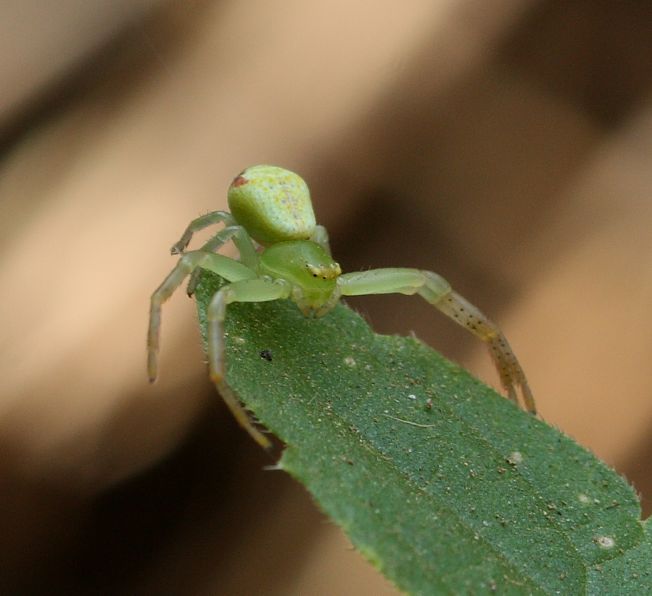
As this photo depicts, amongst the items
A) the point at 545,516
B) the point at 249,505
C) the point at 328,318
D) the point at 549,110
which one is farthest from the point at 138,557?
the point at 549,110

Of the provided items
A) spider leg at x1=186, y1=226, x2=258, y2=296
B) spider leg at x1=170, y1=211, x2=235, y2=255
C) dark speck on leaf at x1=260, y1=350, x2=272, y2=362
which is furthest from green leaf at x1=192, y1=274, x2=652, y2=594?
spider leg at x1=170, y1=211, x2=235, y2=255

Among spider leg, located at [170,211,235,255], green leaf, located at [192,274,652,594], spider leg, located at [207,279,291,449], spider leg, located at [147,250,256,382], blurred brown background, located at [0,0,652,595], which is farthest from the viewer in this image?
blurred brown background, located at [0,0,652,595]

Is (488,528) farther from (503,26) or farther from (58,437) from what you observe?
(503,26)

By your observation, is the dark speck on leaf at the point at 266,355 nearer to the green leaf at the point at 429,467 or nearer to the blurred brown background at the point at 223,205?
the green leaf at the point at 429,467

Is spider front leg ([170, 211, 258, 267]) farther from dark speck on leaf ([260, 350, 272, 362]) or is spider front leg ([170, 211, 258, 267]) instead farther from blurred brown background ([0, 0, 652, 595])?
blurred brown background ([0, 0, 652, 595])

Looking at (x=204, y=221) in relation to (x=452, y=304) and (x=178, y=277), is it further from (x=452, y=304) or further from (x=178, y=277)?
(x=452, y=304)

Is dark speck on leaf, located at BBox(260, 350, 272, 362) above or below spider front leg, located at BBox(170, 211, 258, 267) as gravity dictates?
above
